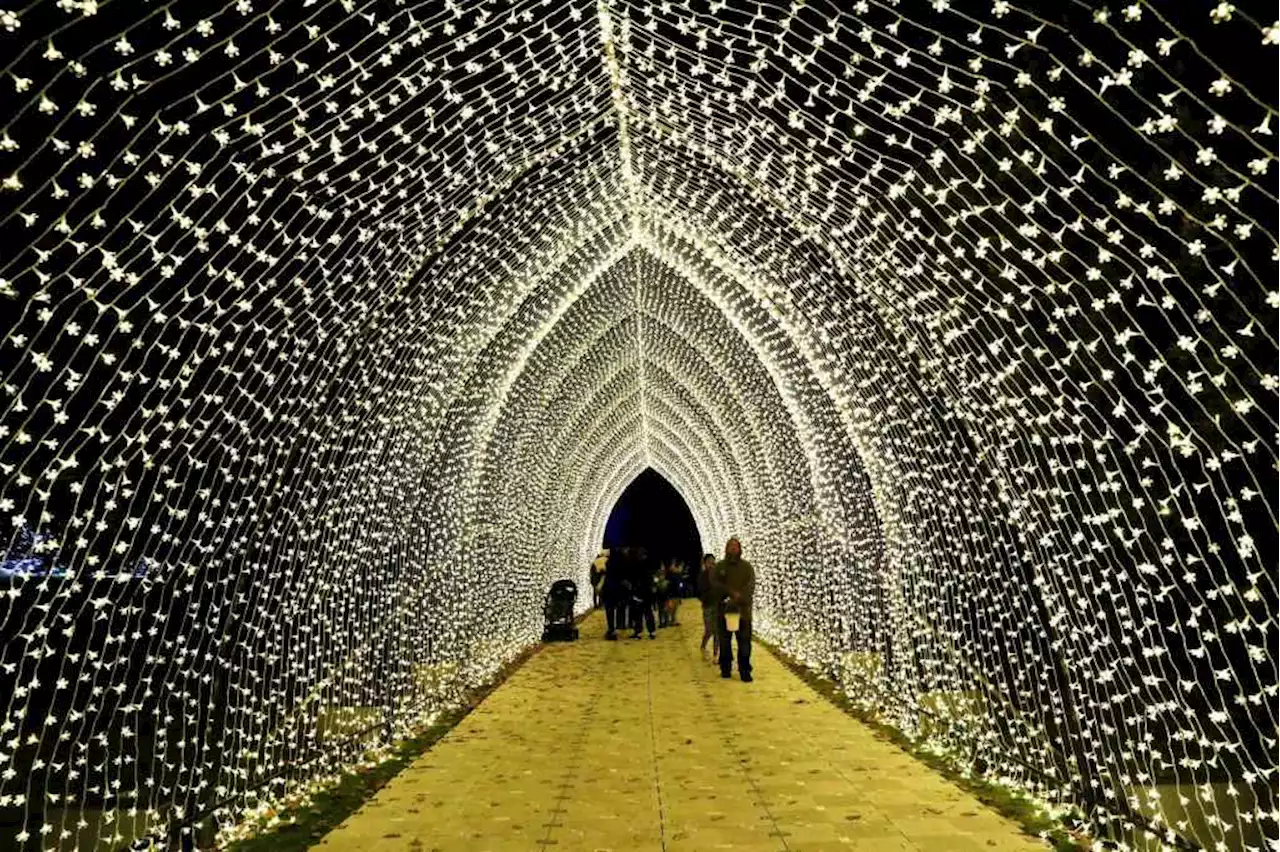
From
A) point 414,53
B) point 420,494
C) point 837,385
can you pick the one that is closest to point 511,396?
point 420,494

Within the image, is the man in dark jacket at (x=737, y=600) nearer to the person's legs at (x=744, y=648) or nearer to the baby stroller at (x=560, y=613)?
the person's legs at (x=744, y=648)

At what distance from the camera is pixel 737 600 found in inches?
415

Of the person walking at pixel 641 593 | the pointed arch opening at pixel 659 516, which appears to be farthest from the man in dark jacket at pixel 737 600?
the pointed arch opening at pixel 659 516

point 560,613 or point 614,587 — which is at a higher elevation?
point 614,587

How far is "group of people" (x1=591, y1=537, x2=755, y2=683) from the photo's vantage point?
34.8ft

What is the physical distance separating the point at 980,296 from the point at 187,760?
560 centimetres

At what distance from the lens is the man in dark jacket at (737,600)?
34.4 ft

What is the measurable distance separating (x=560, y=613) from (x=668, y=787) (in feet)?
33.3

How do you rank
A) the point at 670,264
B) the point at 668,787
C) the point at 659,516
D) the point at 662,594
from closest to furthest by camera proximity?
the point at 668,787 → the point at 670,264 → the point at 662,594 → the point at 659,516

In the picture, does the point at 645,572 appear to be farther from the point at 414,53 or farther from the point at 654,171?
the point at 414,53

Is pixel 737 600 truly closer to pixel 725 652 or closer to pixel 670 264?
pixel 725 652

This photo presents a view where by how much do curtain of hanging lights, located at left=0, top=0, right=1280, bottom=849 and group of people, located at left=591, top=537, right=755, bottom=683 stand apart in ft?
3.69

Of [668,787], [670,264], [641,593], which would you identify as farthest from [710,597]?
[668,787]

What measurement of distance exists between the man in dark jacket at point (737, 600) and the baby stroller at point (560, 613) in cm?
497
